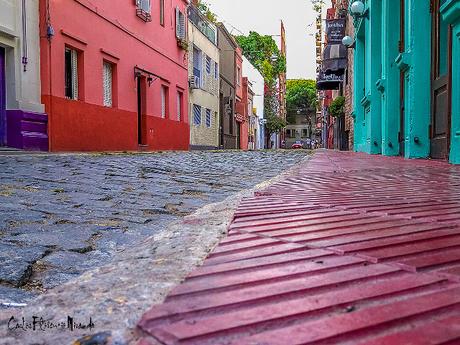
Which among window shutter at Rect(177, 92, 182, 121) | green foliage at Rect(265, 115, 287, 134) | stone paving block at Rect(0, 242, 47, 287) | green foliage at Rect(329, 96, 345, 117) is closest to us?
stone paving block at Rect(0, 242, 47, 287)

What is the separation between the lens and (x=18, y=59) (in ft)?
34.5

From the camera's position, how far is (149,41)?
59.0 feet

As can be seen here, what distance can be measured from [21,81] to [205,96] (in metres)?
15.7

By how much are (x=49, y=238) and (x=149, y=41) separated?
53.9ft

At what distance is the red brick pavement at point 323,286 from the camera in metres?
0.89

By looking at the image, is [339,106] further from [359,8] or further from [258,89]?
[258,89]

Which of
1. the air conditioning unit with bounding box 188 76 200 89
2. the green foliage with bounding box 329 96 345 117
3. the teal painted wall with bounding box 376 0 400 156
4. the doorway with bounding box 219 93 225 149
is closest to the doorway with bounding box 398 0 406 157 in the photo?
the teal painted wall with bounding box 376 0 400 156

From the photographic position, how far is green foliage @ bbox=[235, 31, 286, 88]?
50.5m

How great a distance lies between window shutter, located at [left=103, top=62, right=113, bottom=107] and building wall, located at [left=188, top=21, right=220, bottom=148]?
306 inches

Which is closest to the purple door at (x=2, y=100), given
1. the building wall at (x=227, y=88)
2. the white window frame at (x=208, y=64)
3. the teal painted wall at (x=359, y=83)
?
the teal painted wall at (x=359, y=83)

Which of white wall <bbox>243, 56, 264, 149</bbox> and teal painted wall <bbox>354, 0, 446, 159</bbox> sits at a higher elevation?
white wall <bbox>243, 56, 264, 149</bbox>

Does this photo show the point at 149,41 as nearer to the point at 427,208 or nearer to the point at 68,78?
the point at 68,78

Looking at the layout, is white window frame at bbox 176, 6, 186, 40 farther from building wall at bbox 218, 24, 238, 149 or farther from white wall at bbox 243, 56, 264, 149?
white wall at bbox 243, 56, 264, 149

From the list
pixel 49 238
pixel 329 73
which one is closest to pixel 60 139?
pixel 49 238
